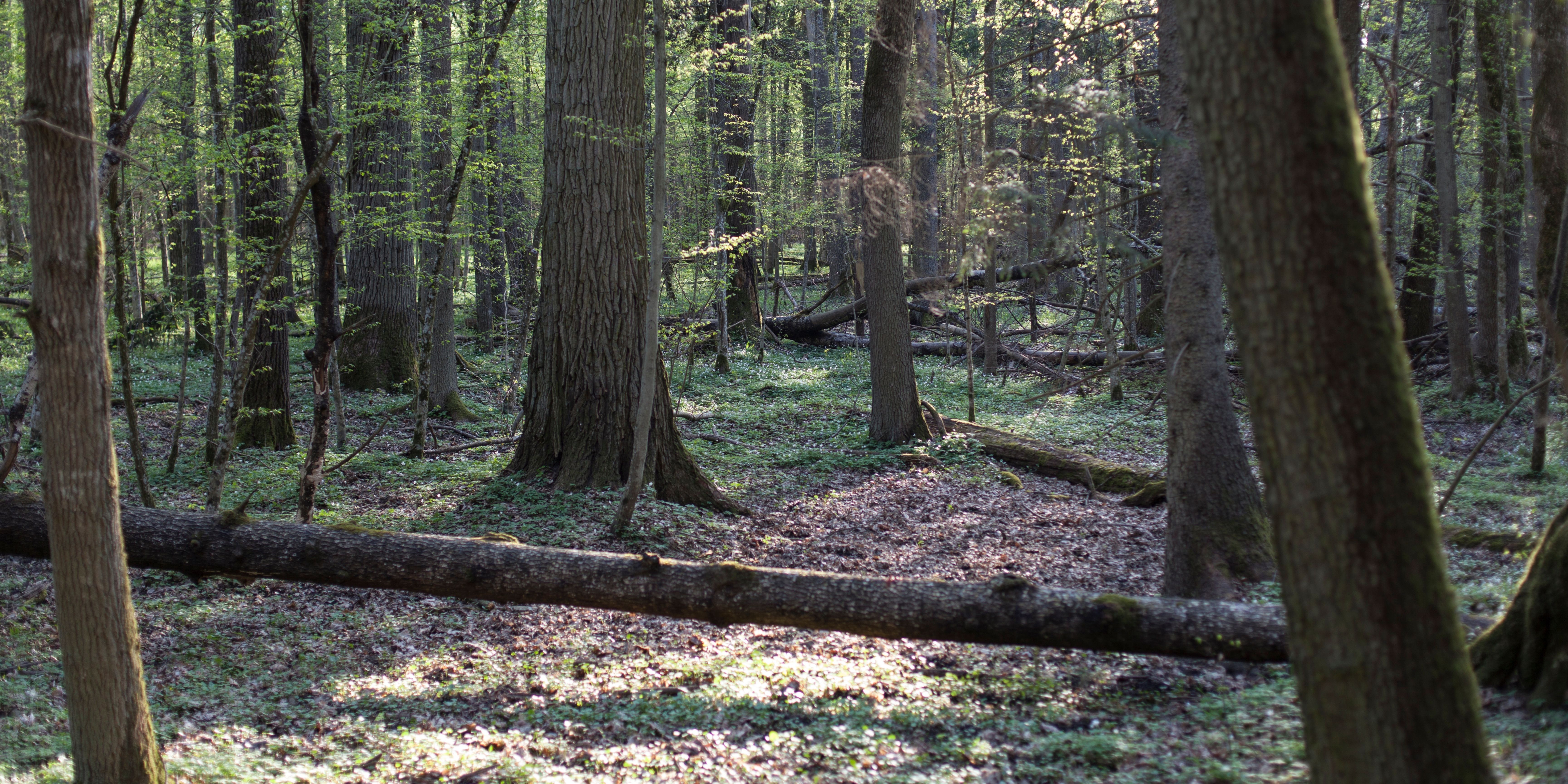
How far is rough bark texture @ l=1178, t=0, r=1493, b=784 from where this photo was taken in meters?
2.19

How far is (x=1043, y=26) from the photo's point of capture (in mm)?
28906

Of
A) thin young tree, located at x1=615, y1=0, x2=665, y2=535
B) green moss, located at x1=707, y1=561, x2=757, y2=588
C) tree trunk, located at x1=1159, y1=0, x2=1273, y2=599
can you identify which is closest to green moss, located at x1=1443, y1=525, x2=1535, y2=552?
tree trunk, located at x1=1159, y1=0, x2=1273, y2=599

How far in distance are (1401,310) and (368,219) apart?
16.8 m

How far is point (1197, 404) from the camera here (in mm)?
5621

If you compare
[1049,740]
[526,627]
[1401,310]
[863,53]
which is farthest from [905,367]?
[863,53]

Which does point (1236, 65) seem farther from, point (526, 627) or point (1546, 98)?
point (1546, 98)

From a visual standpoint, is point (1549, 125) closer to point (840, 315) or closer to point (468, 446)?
point (468, 446)

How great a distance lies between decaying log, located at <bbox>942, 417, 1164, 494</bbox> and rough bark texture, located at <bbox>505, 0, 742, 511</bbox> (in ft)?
15.6

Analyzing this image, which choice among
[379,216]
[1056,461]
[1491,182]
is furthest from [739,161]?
[1491,182]

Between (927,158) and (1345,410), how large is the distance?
5413mm

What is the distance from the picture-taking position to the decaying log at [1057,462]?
968 centimetres

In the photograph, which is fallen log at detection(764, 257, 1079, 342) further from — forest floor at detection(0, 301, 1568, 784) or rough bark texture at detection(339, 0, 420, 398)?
rough bark texture at detection(339, 0, 420, 398)

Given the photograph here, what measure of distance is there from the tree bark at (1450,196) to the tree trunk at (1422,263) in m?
0.31

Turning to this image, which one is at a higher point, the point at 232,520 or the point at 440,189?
the point at 440,189
